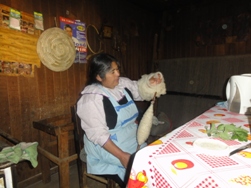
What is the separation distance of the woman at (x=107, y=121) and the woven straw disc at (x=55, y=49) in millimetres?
758

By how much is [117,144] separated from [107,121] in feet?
0.58

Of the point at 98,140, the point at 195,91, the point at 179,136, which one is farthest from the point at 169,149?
the point at 195,91

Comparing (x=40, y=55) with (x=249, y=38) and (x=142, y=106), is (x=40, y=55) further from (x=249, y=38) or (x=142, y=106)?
(x=249, y=38)

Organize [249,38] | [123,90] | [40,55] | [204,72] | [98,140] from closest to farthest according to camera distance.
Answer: [98,140] → [123,90] → [40,55] → [204,72] → [249,38]

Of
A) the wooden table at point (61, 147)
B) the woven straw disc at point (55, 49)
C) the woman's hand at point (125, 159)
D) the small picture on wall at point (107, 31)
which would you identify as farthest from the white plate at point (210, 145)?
the small picture on wall at point (107, 31)

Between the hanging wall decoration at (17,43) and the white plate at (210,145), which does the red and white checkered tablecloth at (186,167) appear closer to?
the white plate at (210,145)

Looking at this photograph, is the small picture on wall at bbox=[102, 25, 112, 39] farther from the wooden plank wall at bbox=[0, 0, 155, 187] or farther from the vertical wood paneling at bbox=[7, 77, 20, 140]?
the vertical wood paneling at bbox=[7, 77, 20, 140]

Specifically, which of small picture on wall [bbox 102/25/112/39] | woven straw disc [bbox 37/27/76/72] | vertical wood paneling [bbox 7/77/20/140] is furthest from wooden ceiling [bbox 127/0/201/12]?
vertical wood paneling [bbox 7/77/20/140]

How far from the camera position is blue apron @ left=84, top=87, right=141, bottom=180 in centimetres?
118

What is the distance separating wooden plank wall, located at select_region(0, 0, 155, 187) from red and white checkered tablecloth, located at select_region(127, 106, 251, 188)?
1.57 meters

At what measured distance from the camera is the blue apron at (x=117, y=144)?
46.4 inches

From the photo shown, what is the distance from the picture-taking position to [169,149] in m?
0.62

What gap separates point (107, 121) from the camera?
120 cm

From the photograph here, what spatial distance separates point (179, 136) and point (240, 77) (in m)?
0.68
